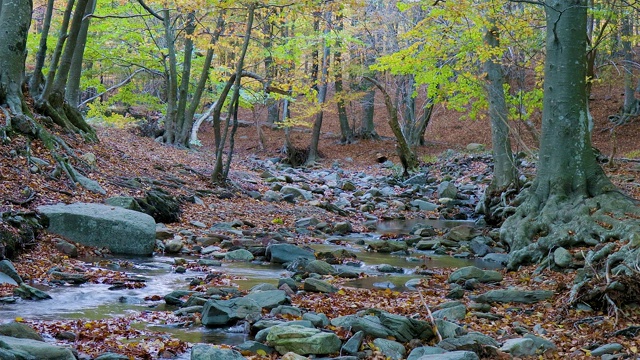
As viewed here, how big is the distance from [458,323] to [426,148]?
2303 centimetres

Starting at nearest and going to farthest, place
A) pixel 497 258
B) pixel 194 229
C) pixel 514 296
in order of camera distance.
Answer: pixel 514 296 < pixel 497 258 < pixel 194 229

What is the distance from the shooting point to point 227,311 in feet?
17.8

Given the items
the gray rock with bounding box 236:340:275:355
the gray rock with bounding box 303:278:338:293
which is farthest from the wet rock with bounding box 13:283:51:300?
the gray rock with bounding box 303:278:338:293

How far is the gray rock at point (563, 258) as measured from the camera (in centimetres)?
759

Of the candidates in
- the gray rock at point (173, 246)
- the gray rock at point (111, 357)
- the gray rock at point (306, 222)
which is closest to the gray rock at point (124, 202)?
the gray rock at point (173, 246)

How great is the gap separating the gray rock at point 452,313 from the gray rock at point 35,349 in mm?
3208

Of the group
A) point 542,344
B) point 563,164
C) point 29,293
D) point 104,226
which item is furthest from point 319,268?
point 563,164

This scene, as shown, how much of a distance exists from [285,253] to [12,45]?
5.84 metres

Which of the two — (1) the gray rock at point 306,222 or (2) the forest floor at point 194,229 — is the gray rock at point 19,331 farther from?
(1) the gray rock at point 306,222

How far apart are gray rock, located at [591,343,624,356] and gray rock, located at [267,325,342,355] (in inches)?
76.4

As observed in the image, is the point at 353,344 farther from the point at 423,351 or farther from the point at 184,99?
the point at 184,99

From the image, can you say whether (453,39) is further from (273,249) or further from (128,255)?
(128,255)

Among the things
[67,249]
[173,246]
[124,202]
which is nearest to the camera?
[67,249]

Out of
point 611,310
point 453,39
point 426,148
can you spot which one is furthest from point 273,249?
point 426,148
